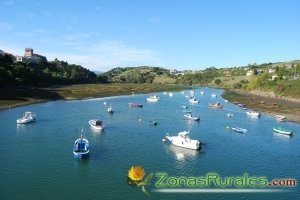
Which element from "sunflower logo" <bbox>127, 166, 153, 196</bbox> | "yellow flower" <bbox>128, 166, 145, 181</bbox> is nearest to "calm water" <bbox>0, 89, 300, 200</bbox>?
"sunflower logo" <bbox>127, 166, 153, 196</bbox>

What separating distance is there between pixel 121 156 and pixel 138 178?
11837mm

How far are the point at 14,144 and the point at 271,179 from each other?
45.7 m

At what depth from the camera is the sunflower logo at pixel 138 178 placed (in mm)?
48912

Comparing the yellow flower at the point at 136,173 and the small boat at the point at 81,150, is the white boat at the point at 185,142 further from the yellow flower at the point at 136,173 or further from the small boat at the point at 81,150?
the small boat at the point at 81,150

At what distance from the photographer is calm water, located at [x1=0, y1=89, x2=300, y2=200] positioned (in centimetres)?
4691

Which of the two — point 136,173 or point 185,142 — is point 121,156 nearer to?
point 136,173

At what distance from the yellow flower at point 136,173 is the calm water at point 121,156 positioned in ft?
3.27

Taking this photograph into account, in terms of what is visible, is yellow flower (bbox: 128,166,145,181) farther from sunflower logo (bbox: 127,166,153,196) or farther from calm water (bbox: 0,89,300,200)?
calm water (bbox: 0,89,300,200)

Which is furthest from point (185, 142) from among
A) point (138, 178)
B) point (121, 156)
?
point (138, 178)

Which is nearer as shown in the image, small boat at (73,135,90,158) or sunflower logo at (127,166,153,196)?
sunflower logo at (127,166,153,196)

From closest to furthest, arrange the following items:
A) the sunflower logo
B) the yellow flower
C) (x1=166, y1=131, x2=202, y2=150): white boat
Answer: the sunflower logo < the yellow flower < (x1=166, y1=131, x2=202, y2=150): white boat

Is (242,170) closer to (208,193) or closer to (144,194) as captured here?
(208,193)

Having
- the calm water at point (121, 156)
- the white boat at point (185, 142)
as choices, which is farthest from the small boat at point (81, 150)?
the white boat at point (185, 142)

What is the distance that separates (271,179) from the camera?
5434 cm
